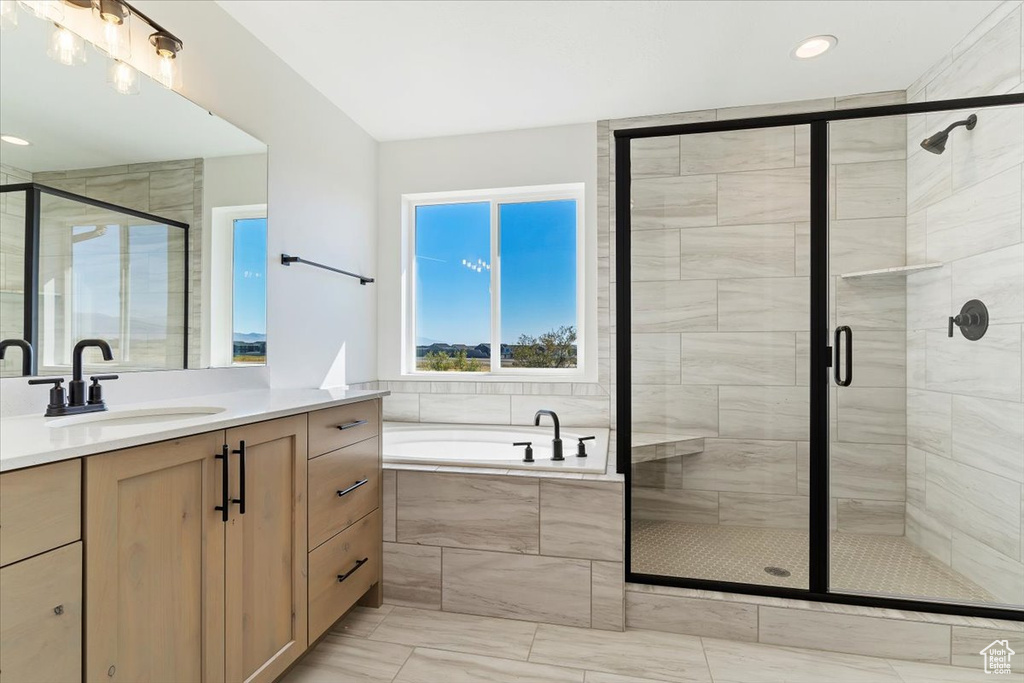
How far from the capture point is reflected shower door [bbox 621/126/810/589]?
202cm

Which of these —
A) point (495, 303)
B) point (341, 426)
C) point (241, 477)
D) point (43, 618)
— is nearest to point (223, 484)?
point (241, 477)

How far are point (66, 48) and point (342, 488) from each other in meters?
1.57

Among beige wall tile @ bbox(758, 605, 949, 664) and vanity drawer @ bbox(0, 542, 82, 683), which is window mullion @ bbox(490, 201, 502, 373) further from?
vanity drawer @ bbox(0, 542, 82, 683)

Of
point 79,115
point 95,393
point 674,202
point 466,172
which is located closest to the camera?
point 95,393

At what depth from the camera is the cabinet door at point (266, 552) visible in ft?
4.28

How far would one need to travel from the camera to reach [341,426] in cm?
181

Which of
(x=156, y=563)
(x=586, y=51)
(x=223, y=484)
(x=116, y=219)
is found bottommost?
(x=156, y=563)

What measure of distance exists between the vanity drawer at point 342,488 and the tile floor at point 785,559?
1114 millimetres

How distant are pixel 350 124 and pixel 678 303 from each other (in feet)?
7.32

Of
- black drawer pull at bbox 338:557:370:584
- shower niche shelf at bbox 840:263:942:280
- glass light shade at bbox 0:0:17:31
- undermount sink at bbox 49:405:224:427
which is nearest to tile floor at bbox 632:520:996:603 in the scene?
shower niche shelf at bbox 840:263:942:280

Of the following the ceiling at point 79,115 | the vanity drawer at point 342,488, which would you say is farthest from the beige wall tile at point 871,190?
the ceiling at point 79,115

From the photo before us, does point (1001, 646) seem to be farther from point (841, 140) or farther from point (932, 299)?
point (841, 140)

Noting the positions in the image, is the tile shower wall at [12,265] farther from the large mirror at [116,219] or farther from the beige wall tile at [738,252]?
the beige wall tile at [738,252]

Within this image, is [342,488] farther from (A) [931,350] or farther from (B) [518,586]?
(A) [931,350]
